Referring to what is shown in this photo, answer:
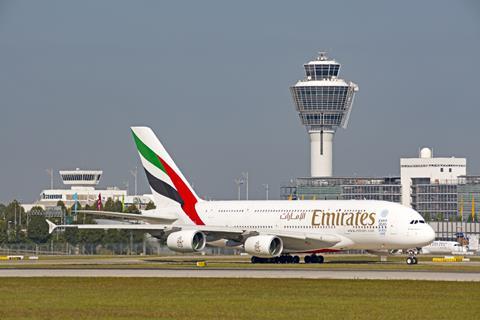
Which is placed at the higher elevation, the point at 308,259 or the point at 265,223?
the point at 265,223

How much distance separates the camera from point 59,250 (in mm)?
153500

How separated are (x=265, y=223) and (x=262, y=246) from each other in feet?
21.3

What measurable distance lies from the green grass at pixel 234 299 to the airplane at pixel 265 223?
30.5m

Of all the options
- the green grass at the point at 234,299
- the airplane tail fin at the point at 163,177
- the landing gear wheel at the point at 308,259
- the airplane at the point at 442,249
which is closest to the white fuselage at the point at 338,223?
the landing gear wheel at the point at 308,259

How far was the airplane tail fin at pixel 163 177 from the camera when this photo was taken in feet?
334

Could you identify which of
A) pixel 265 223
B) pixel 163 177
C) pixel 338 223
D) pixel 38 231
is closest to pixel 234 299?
pixel 338 223

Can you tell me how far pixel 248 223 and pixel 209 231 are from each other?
6428 millimetres

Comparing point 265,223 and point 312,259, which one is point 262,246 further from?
point 265,223

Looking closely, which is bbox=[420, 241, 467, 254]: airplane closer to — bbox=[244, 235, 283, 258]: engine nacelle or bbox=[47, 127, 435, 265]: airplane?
bbox=[47, 127, 435, 265]: airplane

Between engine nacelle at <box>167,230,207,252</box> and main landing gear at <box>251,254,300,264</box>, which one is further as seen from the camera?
main landing gear at <box>251,254,300,264</box>

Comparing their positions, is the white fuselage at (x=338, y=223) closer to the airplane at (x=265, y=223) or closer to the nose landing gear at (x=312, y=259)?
the airplane at (x=265, y=223)

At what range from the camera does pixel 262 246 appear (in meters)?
91.9

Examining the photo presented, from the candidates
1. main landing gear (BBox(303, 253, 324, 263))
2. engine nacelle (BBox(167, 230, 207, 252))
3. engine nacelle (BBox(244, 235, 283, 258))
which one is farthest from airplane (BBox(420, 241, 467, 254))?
engine nacelle (BBox(167, 230, 207, 252))

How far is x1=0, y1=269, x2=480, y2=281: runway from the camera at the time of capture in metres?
65.9
